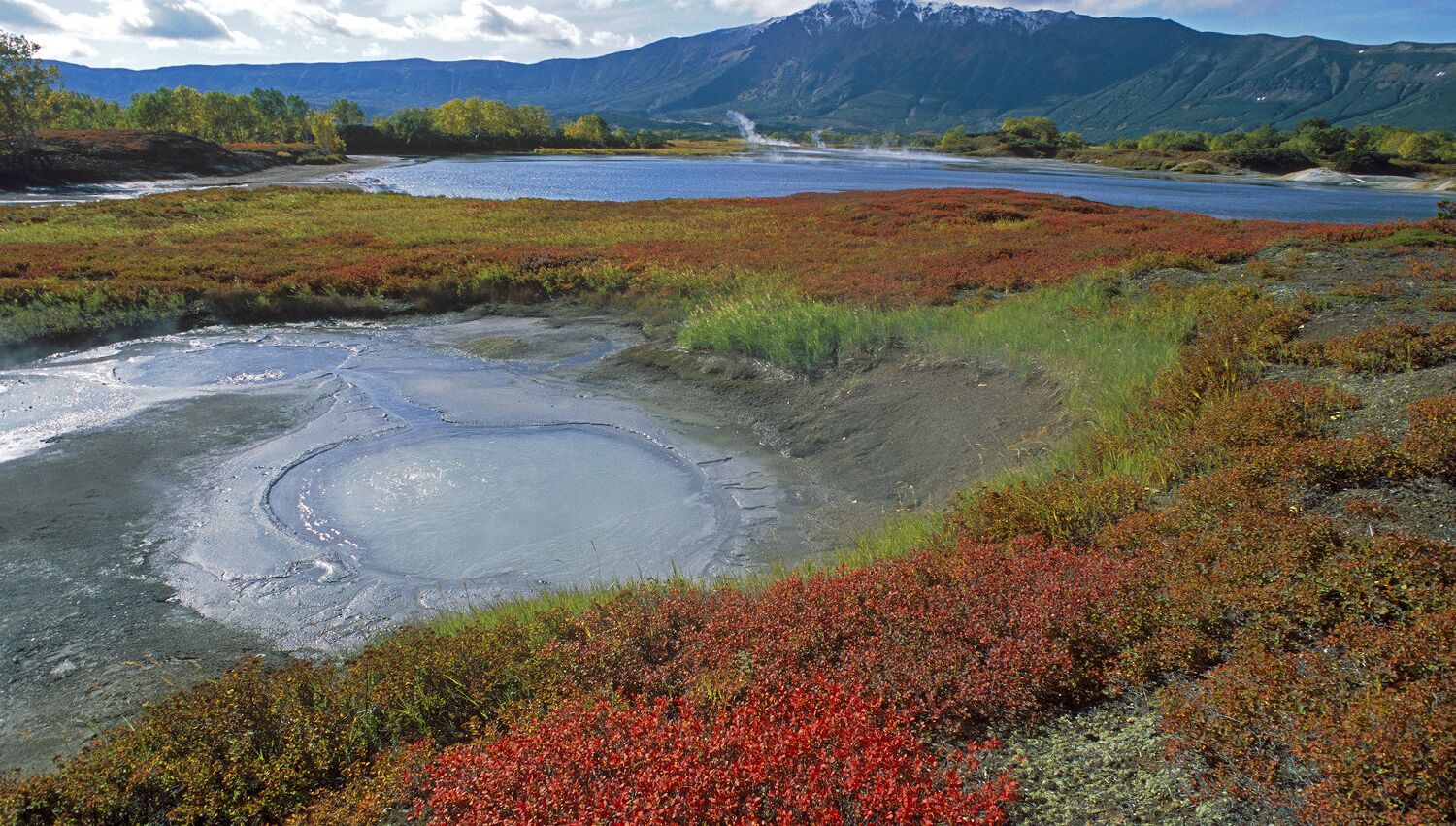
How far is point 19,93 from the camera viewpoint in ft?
235

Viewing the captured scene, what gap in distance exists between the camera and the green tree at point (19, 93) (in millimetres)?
69938

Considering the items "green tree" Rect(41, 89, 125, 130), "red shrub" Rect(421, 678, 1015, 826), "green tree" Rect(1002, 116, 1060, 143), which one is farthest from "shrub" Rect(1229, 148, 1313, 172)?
"green tree" Rect(41, 89, 125, 130)

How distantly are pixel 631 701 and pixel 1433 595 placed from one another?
480 centimetres

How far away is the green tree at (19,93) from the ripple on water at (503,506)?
275 ft

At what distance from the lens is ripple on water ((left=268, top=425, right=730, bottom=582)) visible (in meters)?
9.75

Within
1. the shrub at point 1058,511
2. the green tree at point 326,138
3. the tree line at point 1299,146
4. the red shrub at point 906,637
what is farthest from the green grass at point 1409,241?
the green tree at point 326,138

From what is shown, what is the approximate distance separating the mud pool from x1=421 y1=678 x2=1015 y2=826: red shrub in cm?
326

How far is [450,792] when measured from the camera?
13.4 feet

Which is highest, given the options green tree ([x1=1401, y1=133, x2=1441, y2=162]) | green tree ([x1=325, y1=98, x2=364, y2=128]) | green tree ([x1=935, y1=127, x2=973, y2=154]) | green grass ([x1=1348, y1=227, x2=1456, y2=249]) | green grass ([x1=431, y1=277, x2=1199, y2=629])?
green tree ([x1=325, y1=98, x2=364, y2=128])

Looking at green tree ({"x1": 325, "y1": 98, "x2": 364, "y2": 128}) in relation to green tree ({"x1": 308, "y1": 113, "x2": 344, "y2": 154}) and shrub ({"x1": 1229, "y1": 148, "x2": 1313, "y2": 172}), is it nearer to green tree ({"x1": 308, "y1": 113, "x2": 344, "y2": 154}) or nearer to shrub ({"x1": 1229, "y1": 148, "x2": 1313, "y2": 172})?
green tree ({"x1": 308, "y1": 113, "x2": 344, "y2": 154})

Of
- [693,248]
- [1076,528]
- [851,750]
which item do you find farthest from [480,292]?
[851,750]

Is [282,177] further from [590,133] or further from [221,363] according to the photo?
[590,133]

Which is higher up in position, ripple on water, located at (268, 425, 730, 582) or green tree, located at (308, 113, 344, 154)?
green tree, located at (308, 113, 344, 154)

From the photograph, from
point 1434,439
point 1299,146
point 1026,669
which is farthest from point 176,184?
point 1299,146
